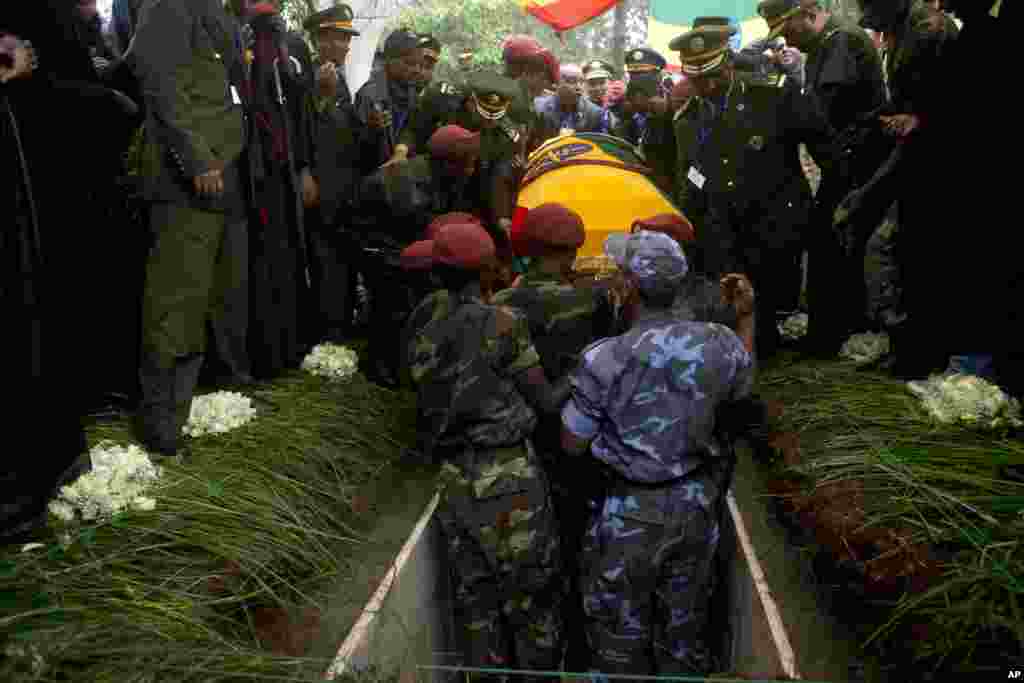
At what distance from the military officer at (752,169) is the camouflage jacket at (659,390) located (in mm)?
2541

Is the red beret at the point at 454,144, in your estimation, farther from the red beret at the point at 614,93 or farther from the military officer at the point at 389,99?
the red beret at the point at 614,93

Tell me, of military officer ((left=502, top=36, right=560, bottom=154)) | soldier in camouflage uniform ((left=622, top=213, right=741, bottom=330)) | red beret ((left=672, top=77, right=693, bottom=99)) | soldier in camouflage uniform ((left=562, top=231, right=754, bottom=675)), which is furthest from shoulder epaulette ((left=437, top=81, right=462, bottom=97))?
soldier in camouflage uniform ((left=562, top=231, right=754, bottom=675))

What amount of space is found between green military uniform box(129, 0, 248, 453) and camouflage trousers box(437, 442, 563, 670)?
127 cm

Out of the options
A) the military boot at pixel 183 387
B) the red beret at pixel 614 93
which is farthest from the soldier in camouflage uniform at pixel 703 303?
the red beret at pixel 614 93

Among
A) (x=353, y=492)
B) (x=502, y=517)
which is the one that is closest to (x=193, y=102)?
(x=353, y=492)

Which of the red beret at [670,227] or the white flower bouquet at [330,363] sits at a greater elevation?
the red beret at [670,227]

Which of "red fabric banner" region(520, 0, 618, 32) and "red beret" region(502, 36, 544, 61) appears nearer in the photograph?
"red beret" region(502, 36, 544, 61)

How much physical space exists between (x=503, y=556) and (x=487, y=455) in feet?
1.14

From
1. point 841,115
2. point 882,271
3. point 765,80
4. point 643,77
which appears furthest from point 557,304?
point 643,77

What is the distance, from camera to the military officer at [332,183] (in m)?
5.56

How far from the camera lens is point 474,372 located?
311 centimetres

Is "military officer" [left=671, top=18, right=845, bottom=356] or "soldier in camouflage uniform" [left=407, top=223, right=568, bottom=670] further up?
"military officer" [left=671, top=18, right=845, bottom=356]

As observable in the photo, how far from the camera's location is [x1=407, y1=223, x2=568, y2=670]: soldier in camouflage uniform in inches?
122

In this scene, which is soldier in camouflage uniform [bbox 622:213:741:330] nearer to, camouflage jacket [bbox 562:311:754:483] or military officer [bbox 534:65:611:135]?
camouflage jacket [bbox 562:311:754:483]
